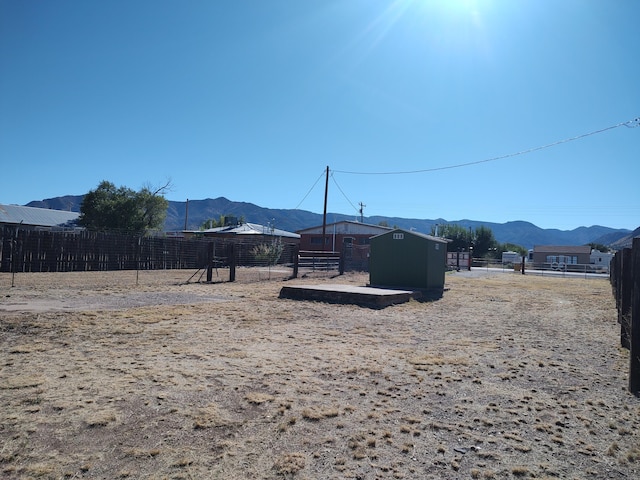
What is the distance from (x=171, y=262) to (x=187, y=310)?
1642cm

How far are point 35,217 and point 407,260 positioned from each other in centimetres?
4327

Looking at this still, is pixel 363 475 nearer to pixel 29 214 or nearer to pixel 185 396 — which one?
pixel 185 396

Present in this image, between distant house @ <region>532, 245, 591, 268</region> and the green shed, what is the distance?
54966 mm

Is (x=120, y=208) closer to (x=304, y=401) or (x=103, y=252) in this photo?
(x=103, y=252)

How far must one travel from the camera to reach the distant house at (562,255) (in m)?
63.8

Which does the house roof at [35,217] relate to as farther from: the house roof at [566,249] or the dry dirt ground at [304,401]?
the house roof at [566,249]

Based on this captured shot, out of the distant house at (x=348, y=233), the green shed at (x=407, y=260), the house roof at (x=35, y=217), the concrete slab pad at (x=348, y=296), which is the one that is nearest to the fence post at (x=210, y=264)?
the concrete slab pad at (x=348, y=296)

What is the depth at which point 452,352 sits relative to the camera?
598 centimetres

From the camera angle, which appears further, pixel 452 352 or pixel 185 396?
pixel 452 352

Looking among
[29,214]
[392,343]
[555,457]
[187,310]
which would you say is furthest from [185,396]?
[29,214]

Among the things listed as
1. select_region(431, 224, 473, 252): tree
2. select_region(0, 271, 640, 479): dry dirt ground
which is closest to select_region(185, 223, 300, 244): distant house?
select_region(0, 271, 640, 479): dry dirt ground

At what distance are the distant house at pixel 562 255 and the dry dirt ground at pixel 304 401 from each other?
63520 millimetres

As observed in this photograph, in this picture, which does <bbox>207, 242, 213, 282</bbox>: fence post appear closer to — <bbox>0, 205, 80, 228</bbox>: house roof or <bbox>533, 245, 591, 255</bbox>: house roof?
<bbox>0, 205, 80, 228</bbox>: house roof

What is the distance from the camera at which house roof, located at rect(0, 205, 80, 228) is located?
40438mm
